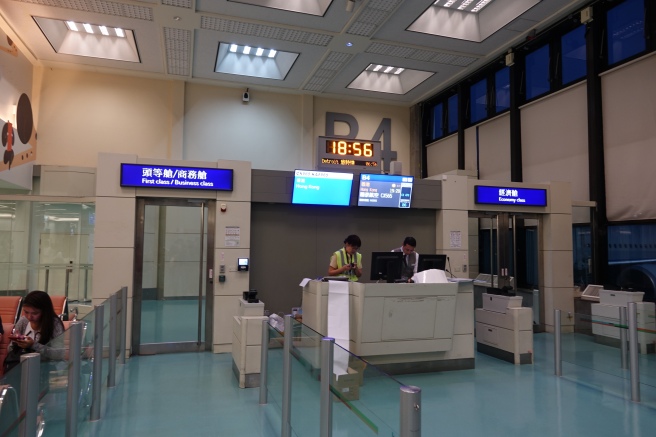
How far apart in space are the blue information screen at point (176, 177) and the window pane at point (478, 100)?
6.84m

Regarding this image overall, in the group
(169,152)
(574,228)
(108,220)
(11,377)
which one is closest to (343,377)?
(11,377)

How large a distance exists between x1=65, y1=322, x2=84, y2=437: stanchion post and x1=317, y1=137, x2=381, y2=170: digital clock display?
4.47 m

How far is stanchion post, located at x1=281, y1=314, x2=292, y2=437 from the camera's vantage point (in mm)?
3293

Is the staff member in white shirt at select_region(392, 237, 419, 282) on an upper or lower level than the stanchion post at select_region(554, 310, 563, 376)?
upper

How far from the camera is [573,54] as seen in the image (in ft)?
27.2

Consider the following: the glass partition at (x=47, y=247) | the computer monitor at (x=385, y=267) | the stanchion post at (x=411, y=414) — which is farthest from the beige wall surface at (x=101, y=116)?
the stanchion post at (x=411, y=414)

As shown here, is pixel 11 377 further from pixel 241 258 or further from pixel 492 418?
pixel 241 258

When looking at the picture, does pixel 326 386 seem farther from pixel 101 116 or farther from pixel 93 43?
pixel 101 116

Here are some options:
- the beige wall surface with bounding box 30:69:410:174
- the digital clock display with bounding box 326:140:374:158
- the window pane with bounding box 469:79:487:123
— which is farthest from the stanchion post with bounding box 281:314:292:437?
the window pane with bounding box 469:79:487:123

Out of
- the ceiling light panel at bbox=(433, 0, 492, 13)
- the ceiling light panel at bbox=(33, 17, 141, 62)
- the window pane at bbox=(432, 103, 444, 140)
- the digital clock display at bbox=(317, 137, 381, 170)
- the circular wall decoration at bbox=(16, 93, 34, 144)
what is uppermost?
the ceiling light panel at bbox=(433, 0, 492, 13)

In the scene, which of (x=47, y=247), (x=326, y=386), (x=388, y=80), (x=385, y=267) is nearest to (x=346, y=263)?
(x=385, y=267)

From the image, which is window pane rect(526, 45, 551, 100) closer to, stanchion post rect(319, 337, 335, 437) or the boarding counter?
the boarding counter

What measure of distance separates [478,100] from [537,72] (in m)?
1.76

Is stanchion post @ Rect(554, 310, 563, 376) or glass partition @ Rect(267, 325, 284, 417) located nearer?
glass partition @ Rect(267, 325, 284, 417)
